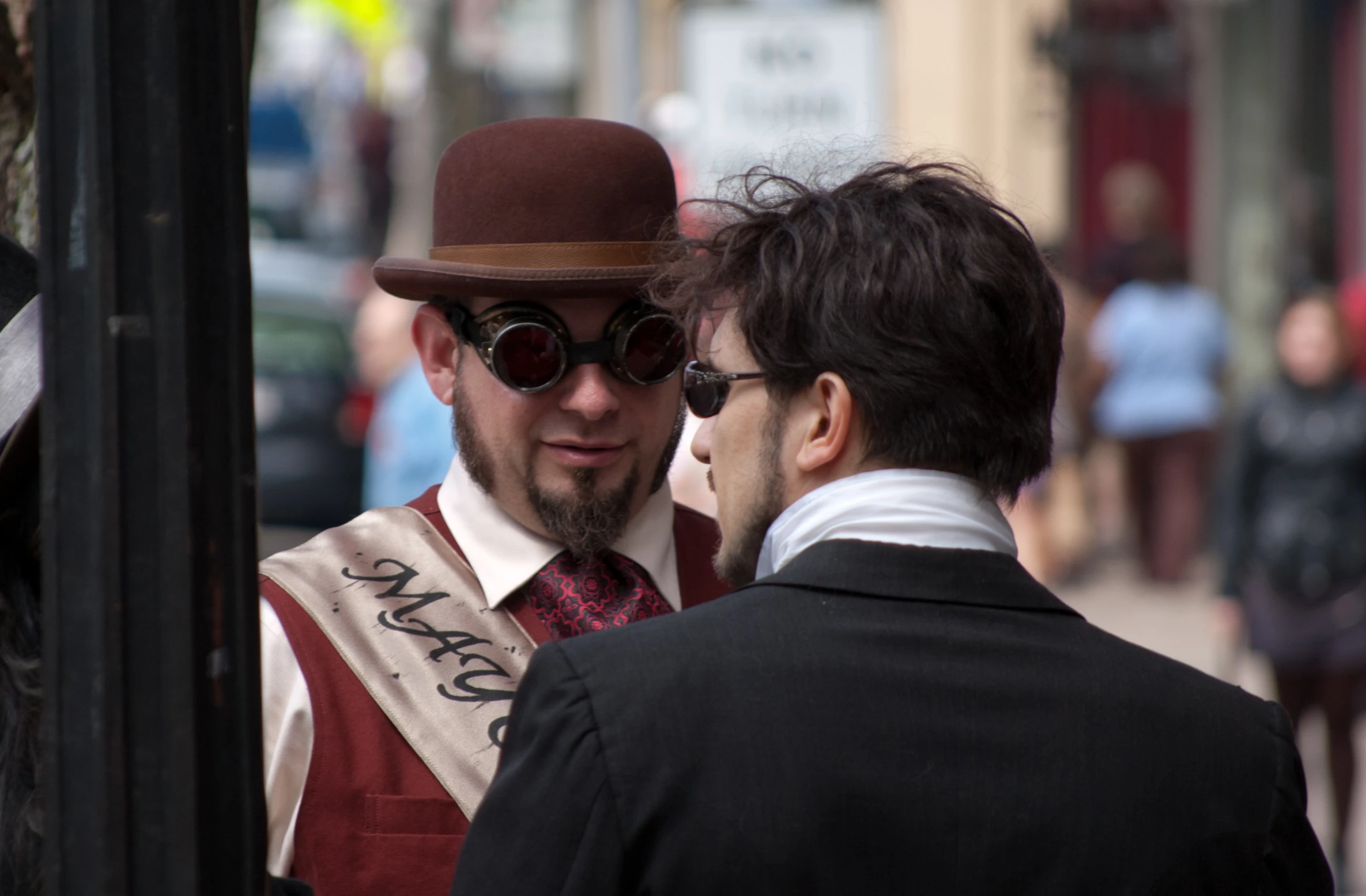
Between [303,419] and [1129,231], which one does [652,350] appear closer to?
[303,419]

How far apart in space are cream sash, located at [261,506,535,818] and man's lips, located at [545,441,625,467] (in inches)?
7.3

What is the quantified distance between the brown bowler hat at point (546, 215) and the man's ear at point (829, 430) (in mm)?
578

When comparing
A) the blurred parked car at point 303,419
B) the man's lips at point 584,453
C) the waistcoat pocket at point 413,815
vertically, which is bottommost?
the blurred parked car at point 303,419

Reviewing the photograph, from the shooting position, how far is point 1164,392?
10.3m

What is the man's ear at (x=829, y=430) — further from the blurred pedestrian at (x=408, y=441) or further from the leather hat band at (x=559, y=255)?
the blurred pedestrian at (x=408, y=441)

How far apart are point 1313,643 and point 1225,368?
4.82m

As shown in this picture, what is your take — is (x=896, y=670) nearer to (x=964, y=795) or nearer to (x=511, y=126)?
(x=964, y=795)

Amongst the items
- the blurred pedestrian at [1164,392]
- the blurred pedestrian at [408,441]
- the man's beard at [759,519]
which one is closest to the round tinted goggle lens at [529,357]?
the man's beard at [759,519]

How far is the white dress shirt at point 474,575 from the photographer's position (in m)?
2.09

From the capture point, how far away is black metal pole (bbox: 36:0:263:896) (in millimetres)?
1393

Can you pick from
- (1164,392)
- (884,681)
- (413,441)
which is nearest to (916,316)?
(884,681)

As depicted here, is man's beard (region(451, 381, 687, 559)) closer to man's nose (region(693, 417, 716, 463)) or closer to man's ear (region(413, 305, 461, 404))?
man's ear (region(413, 305, 461, 404))

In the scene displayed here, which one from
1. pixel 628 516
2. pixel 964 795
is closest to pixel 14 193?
pixel 628 516

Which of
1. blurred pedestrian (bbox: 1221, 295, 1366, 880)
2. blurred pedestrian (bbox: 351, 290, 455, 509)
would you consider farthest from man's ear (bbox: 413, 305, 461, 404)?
blurred pedestrian (bbox: 1221, 295, 1366, 880)
